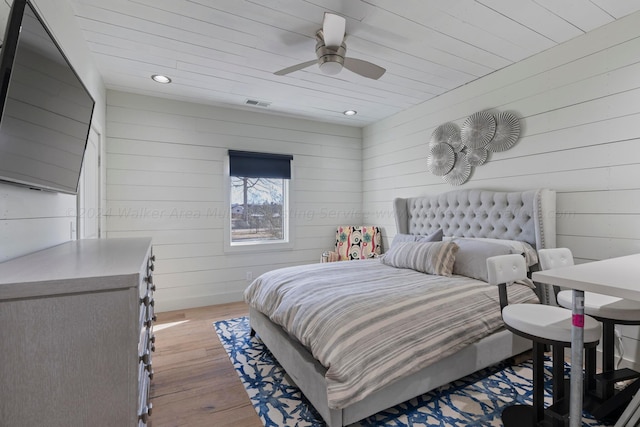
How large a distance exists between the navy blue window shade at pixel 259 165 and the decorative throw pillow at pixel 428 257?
2081 millimetres

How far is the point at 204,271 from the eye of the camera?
3.86 meters

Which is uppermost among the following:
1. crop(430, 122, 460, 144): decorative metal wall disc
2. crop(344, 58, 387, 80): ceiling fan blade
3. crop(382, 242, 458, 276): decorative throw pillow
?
crop(344, 58, 387, 80): ceiling fan blade

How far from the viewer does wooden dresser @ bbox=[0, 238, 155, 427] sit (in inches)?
30.3

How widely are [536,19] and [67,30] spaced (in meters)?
3.26

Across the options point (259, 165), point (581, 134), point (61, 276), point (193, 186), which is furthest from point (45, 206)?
point (581, 134)

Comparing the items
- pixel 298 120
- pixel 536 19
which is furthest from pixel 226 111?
pixel 536 19

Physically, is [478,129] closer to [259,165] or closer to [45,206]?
[259,165]

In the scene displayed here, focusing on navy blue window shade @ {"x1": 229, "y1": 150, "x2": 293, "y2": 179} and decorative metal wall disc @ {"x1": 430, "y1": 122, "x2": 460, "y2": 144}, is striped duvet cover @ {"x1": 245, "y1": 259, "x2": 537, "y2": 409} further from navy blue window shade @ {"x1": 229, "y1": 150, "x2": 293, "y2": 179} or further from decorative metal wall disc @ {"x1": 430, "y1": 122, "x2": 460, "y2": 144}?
navy blue window shade @ {"x1": 229, "y1": 150, "x2": 293, "y2": 179}

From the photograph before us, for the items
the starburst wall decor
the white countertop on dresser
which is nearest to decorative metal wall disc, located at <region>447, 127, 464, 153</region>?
the starburst wall decor

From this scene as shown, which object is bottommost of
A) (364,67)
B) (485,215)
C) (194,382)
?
(194,382)

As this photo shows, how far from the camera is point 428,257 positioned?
2729 mm

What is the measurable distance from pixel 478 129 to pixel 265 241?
3017mm

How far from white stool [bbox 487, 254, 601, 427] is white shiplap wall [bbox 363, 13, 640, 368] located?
1117 millimetres

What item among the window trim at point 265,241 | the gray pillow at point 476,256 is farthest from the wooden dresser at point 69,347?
the window trim at point 265,241
